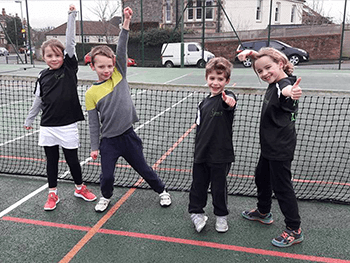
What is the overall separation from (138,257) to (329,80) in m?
14.8

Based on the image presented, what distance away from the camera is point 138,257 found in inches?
119

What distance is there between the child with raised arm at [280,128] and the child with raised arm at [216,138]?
303mm

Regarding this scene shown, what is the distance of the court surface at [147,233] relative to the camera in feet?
9.98

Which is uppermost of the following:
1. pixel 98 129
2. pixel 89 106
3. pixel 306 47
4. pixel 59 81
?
pixel 306 47

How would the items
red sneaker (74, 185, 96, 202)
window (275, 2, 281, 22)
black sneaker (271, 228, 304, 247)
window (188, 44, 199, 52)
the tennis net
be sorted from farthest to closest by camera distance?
window (275, 2, 281, 22), window (188, 44, 199, 52), the tennis net, red sneaker (74, 185, 96, 202), black sneaker (271, 228, 304, 247)

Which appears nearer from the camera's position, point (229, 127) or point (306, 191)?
point (229, 127)

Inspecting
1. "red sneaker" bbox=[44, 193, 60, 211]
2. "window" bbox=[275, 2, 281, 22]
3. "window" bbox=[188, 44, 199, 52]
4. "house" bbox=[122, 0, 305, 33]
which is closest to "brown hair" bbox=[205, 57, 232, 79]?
"red sneaker" bbox=[44, 193, 60, 211]

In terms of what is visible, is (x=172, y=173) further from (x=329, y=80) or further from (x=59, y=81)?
(x=329, y=80)

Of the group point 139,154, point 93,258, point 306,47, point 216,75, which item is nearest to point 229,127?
point 216,75

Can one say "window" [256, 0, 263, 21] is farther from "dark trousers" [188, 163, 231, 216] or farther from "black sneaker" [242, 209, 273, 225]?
"dark trousers" [188, 163, 231, 216]

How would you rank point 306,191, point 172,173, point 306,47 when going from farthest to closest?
1. point 306,47
2. point 172,173
3. point 306,191

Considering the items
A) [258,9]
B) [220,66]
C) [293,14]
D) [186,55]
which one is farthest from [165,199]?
[293,14]

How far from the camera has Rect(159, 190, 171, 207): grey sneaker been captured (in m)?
3.95

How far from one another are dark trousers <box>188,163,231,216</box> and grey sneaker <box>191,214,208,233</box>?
6 cm
